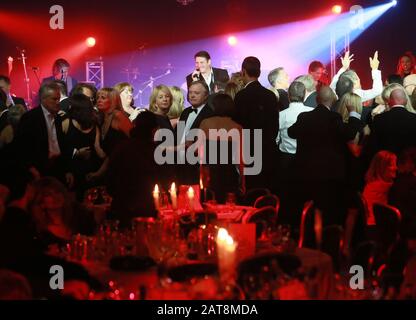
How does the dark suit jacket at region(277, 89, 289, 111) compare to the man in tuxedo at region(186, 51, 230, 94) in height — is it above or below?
below

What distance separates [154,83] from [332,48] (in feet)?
10.9

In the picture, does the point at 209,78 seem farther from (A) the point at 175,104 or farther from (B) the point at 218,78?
(A) the point at 175,104

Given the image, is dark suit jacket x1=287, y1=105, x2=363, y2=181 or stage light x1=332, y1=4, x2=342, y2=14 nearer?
dark suit jacket x1=287, y1=105, x2=363, y2=181

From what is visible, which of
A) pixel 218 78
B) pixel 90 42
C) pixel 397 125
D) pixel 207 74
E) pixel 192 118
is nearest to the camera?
pixel 397 125

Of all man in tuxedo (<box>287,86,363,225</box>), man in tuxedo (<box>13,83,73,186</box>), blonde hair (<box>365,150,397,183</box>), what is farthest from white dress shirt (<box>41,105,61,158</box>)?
blonde hair (<box>365,150,397,183</box>)

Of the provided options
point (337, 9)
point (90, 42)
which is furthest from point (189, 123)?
point (337, 9)

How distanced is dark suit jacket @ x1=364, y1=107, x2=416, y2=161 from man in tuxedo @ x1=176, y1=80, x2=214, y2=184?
5.22 feet

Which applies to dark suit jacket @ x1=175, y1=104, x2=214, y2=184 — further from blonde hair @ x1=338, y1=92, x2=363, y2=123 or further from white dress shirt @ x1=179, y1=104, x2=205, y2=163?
blonde hair @ x1=338, y1=92, x2=363, y2=123

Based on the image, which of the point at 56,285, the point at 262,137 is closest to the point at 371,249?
the point at 56,285

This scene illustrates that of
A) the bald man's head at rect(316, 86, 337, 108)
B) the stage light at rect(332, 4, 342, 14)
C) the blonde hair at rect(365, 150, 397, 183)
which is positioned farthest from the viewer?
the stage light at rect(332, 4, 342, 14)

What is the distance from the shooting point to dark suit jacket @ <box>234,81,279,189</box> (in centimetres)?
606

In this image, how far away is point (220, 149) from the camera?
551 cm

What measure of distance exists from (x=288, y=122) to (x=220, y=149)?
1.22 m
